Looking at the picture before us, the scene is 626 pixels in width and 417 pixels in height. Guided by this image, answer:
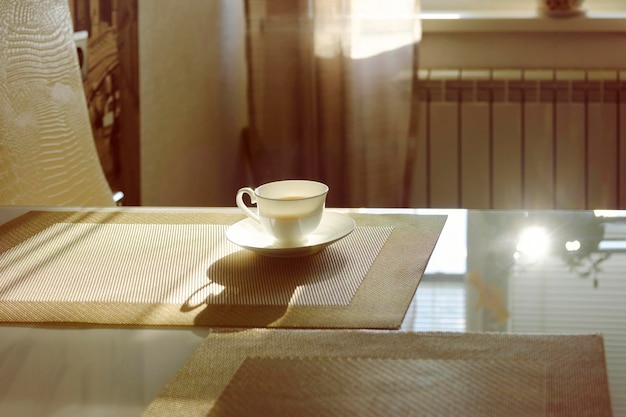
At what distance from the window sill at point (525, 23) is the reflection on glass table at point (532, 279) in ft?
5.26

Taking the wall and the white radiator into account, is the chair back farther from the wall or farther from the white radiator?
the white radiator

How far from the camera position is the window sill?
8.66 ft

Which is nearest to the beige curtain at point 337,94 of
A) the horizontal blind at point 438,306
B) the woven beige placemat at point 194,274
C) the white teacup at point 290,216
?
the woven beige placemat at point 194,274

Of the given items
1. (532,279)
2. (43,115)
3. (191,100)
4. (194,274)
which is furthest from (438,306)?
(191,100)

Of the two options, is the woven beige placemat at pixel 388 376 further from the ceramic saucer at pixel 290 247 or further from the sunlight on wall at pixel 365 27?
the sunlight on wall at pixel 365 27

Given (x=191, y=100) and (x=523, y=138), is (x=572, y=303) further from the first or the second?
(x=523, y=138)

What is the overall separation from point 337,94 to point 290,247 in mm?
1641

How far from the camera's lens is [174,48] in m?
2.30

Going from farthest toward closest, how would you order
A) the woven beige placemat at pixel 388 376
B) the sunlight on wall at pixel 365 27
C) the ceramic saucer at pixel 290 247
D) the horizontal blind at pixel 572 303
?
the sunlight on wall at pixel 365 27 → the ceramic saucer at pixel 290 247 → the horizontal blind at pixel 572 303 → the woven beige placemat at pixel 388 376

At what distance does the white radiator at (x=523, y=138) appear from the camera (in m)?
2.67

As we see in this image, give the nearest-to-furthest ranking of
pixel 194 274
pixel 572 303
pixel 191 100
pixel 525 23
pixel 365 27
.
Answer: pixel 572 303 → pixel 194 274 → pixel 191 100 → pixel 365 27 → pixel 525 23

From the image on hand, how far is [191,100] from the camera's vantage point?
2.44 meters

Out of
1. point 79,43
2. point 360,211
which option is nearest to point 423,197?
point 79,43

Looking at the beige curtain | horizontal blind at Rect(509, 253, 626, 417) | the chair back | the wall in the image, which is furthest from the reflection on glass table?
the beige curtain
